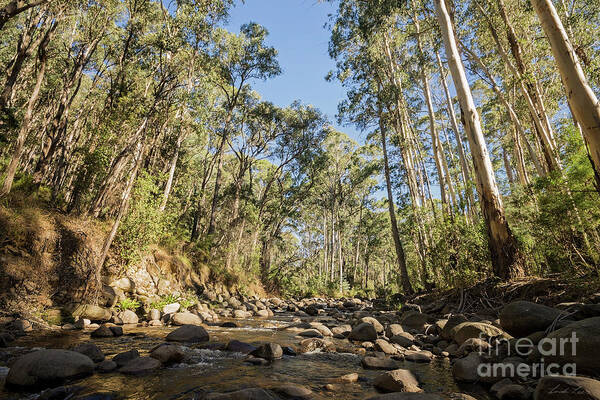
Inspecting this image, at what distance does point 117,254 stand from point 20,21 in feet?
59.5

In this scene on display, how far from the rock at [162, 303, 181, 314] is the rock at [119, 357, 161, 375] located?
4.79m

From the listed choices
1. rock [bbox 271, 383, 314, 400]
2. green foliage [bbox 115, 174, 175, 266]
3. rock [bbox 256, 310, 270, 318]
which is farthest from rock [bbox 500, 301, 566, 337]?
green foliage [bbox 115, 174, 175, 266]

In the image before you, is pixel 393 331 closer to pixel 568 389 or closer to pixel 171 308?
pixel 568 389

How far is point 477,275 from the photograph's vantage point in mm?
7020

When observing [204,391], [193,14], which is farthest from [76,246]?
[193,14]

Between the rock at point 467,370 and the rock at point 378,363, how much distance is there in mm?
804

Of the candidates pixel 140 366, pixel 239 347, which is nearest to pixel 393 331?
pixel 239 347

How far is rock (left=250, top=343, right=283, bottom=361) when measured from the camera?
423cm

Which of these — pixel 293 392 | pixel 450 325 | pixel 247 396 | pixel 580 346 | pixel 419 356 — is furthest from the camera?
pixel 450 325

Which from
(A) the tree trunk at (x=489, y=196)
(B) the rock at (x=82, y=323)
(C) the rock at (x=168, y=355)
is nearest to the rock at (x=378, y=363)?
(C) the rock at (x=168, y=355)

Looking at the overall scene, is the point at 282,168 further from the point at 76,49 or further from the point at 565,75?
the point at 565,75

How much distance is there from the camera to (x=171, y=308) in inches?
324

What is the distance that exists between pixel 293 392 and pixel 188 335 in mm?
3238

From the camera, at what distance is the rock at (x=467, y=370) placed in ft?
10.5
